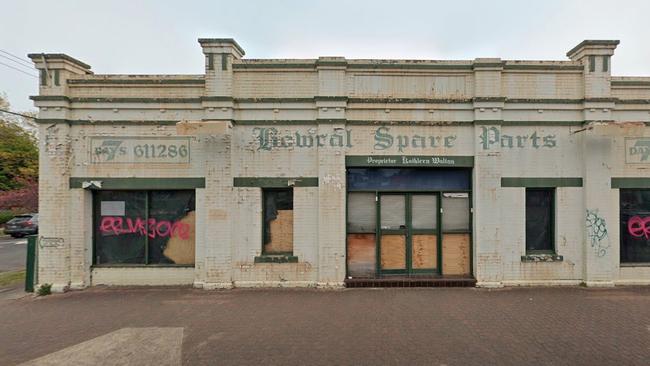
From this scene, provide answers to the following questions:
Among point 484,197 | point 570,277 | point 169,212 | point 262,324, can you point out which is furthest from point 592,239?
point 169,212

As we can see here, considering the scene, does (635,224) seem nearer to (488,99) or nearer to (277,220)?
(488,99)

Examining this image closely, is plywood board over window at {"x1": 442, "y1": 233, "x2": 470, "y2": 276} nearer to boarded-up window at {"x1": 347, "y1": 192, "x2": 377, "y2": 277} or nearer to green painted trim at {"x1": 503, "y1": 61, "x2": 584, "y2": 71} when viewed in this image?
boarded-up window at {"x1": 347, "y1": 192, "x2": 377, "y2": 277}

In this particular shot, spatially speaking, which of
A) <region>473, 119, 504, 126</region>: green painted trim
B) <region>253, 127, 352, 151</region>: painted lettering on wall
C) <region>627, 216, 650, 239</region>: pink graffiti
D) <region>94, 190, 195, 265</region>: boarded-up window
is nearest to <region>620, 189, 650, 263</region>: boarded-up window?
<region>627, 216, 650, 239</region>: pink graffiti

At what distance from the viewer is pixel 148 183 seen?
789 cm

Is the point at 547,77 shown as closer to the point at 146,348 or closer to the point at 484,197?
the point at 484,197

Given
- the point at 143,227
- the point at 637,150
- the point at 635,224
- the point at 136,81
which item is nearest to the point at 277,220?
the point at 143,227

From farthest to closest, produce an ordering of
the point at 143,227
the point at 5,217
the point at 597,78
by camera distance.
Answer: the point at 5,217 < the point at 143,227 < the point at 597,78

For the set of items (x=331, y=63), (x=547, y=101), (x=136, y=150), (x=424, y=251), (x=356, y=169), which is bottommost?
(x=424, y=251)

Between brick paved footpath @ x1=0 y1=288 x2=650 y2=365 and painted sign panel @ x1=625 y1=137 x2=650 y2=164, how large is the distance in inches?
122

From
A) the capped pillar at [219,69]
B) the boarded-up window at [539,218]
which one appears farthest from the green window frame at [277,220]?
the boarded-up window at [539,218]

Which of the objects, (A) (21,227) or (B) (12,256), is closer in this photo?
(B) (12,256)

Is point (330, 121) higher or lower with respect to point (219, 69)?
lower

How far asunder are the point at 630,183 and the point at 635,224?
1.08m

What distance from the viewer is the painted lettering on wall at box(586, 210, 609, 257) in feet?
25.2
